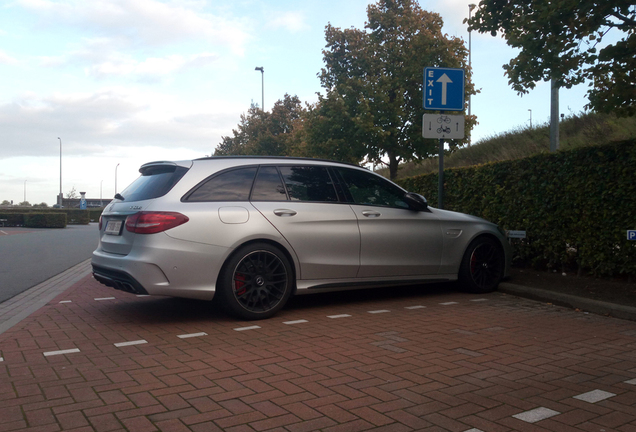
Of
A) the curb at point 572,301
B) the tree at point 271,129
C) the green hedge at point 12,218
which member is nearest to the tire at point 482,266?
the curb at point 572,301

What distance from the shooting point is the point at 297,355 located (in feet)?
15.2

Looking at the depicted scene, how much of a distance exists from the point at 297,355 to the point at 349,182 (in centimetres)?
279

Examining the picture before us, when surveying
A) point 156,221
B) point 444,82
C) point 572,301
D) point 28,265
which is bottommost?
point 28,265

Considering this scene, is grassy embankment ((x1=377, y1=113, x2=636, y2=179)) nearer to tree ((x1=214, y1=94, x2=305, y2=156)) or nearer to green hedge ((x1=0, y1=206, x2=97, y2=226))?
tree ((x1=214, y1=94, x2=305, y2=156))

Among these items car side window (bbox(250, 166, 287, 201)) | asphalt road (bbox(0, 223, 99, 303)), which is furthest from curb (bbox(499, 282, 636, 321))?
asphalt road (bbox(0, 223, 99, 303))

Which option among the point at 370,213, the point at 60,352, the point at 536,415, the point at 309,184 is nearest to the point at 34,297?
the point at 60,352

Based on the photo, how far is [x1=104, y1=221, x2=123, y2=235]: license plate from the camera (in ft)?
19.4

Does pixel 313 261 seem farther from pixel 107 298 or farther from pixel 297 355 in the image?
pixel 107 298

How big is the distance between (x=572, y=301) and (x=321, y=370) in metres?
3.84

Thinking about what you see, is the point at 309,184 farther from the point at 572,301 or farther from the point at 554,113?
the point at 554,113

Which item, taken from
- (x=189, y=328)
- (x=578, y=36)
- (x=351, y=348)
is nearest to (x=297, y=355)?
(x=351, y=348)

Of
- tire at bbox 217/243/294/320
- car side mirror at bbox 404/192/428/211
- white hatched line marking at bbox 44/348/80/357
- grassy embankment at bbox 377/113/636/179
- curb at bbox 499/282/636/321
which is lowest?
white hatched line marking at bbox 44/348/80/357

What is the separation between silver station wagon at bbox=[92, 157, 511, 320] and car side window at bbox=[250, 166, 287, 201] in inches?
0.5

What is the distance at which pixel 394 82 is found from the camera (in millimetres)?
22906
